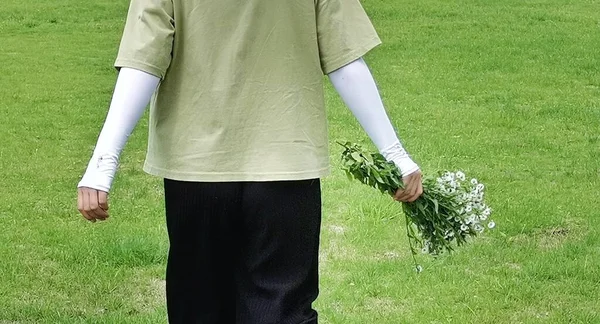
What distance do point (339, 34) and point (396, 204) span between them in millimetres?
4066

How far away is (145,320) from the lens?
4.94 meters

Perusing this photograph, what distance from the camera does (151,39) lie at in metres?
2.94

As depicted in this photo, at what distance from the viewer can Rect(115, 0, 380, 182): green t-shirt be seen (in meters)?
2.96

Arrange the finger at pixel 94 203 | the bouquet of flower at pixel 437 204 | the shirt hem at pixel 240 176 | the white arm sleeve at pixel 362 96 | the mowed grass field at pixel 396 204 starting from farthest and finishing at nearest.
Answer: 1. the mowed grass field at pixel 396 204
2. the bouquet of flower at pixel 437 204
3. the white arm sleeve at pixel 362 96
4. the shirt hem at pixel 240 176
5. the finger at pixel 94 203

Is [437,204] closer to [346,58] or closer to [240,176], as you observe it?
[346,58]

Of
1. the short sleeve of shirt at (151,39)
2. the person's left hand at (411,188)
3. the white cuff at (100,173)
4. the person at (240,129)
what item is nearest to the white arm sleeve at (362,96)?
the person at (240,129)

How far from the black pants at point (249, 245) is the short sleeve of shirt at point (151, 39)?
0.36m

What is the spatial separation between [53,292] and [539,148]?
5.22 meters

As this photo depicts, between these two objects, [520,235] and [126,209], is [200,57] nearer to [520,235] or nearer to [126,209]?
[520,235]

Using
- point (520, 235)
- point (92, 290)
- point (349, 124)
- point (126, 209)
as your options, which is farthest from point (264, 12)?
point (349, 124)

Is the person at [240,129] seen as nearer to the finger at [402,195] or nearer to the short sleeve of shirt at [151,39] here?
the short sleeve of shirt at [151,39]

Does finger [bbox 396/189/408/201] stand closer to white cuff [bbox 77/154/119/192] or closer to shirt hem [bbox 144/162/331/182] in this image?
shirt hem [bbox 144/162/331/182]

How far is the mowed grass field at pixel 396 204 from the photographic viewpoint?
5363 millimetres

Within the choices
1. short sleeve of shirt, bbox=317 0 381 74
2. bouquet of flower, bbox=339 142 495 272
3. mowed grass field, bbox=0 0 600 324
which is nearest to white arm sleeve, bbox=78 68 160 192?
short sleeve of shirt, bbox=317 0 381 74
